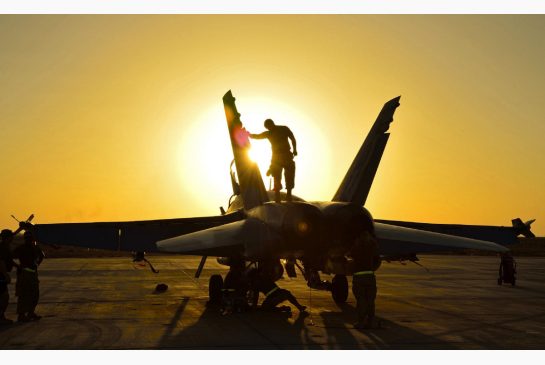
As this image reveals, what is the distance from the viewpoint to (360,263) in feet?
40.4

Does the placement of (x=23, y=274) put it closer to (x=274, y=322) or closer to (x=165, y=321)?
(x=165, y=321)

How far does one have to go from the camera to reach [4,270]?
13.2 meters

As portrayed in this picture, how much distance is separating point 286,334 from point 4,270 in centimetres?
596

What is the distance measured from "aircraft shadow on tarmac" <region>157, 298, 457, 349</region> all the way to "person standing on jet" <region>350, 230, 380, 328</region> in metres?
0.35

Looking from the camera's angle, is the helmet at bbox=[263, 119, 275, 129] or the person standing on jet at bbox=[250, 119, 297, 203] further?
the helmet at bbox=[263, 119, 275, 129]

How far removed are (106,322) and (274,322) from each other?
3.30 meters

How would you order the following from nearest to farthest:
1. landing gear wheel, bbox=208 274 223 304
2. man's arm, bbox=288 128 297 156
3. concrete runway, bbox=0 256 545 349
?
concrete runway, bbox=0 256 545 349, man's arm, bbox=288 128 297 156, landing gear wheel, bbox=208 274 223 304

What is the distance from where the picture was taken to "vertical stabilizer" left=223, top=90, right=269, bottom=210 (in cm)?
1412

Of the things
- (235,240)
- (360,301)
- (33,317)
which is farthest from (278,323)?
→ (33,317)

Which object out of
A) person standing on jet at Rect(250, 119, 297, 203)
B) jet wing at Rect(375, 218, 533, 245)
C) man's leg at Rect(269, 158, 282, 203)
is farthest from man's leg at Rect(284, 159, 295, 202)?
jet wing at Rect(375, 218, 533, 245)

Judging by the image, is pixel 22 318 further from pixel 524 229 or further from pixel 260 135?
pixel 524 229

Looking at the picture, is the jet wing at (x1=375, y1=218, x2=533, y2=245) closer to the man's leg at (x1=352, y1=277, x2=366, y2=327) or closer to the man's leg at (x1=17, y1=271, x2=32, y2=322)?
the man's leg at (x1=352, y1=277, x2=366, y2=327)

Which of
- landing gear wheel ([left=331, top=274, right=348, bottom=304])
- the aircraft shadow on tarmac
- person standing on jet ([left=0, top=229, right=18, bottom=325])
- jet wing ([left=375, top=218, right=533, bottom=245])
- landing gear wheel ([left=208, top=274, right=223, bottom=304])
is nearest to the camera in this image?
the aircraft shadow on tarmac

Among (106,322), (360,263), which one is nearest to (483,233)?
(360,263)
